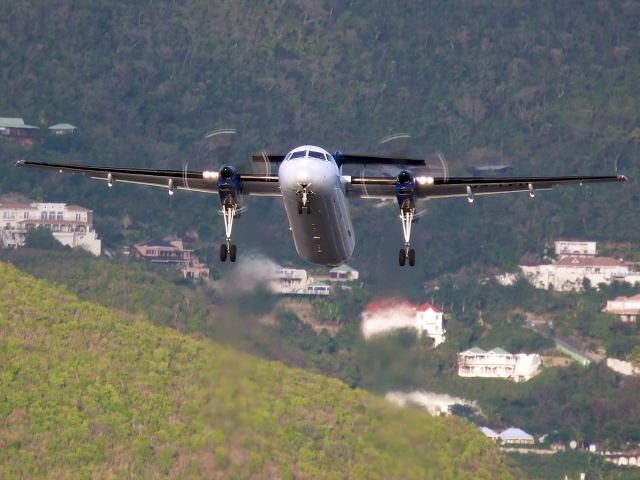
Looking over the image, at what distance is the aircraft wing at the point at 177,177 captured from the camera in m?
57.5

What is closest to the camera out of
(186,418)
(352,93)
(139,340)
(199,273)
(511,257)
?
(186,418)

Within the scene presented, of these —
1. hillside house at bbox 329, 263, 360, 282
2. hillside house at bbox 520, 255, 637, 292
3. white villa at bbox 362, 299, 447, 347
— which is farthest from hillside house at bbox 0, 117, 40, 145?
white villa at bbox 362, 299, 447, 347

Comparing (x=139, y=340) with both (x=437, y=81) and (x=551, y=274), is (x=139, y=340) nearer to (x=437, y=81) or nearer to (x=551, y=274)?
(x=551, y=274)

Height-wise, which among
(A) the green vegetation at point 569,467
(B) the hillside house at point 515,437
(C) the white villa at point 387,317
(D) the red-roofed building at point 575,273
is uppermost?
(D) the red-roofed building at point 575,273

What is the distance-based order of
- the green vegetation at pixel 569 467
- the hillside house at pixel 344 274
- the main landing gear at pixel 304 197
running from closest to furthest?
the main landing gear at pixel 304 197, the green vegetation at pixel 569 467, the hillside house at pixel 344 274

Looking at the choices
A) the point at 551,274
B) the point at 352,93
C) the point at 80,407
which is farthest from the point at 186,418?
the point at 352,93

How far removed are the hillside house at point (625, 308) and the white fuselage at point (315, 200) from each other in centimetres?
9087

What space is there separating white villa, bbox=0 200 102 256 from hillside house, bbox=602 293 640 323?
4011cm

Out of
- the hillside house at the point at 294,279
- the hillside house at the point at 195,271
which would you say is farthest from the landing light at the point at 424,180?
the hillside house at the point at 195,271

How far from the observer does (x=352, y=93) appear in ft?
637

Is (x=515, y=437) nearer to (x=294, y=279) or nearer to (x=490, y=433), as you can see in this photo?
(x=490, y=433)

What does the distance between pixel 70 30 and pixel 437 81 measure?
1502 inches

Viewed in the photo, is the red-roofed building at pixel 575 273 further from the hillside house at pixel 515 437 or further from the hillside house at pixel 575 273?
the hillside house at pixel 515 437

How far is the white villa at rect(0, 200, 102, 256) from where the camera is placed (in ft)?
488
